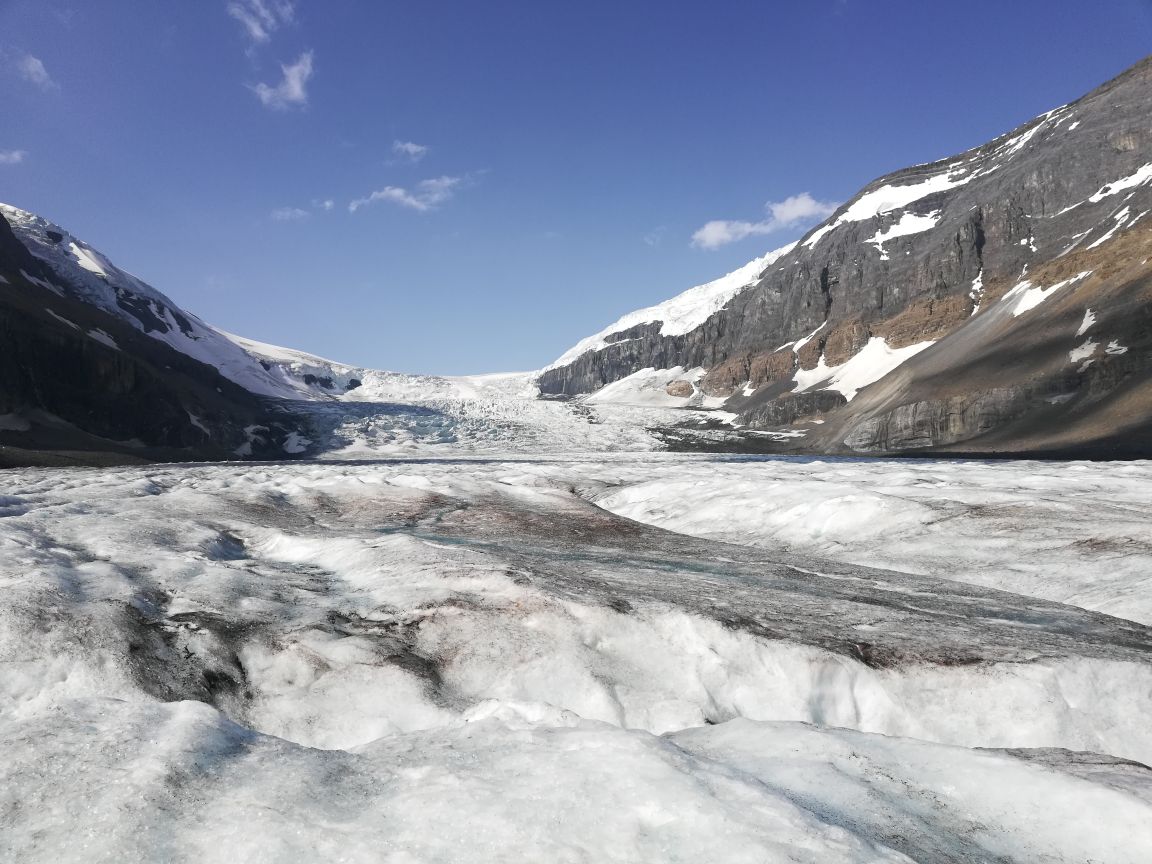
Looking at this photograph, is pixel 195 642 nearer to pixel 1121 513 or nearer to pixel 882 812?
pixel 882 812

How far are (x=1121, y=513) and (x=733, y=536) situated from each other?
264 inches

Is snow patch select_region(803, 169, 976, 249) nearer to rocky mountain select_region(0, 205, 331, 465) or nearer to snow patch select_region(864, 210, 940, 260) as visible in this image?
snow patch select_region(864, 210, 940, 260)

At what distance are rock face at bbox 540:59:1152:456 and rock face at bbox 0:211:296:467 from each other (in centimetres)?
5243

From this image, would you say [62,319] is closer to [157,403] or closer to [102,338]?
[102,338]

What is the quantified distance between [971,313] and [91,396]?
88677 millimetres

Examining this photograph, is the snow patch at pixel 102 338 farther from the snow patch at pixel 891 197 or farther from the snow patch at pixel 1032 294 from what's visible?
the snow patch at pixel 891 197

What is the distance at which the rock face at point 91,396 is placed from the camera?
41969mm


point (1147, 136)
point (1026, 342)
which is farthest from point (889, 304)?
point (1026, 342)

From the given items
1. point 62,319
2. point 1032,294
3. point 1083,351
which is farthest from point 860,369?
point 62,319

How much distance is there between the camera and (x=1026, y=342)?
47438 mm

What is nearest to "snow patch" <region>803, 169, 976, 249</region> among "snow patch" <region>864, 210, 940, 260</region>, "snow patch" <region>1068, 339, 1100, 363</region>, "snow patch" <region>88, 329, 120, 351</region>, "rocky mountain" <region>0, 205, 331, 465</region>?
"snow patch" <region>864, 210, 940, 260</region>

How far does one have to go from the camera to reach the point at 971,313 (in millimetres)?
77000

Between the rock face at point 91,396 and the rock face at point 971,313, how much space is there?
5243cm

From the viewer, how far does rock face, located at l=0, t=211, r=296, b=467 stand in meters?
42.0
